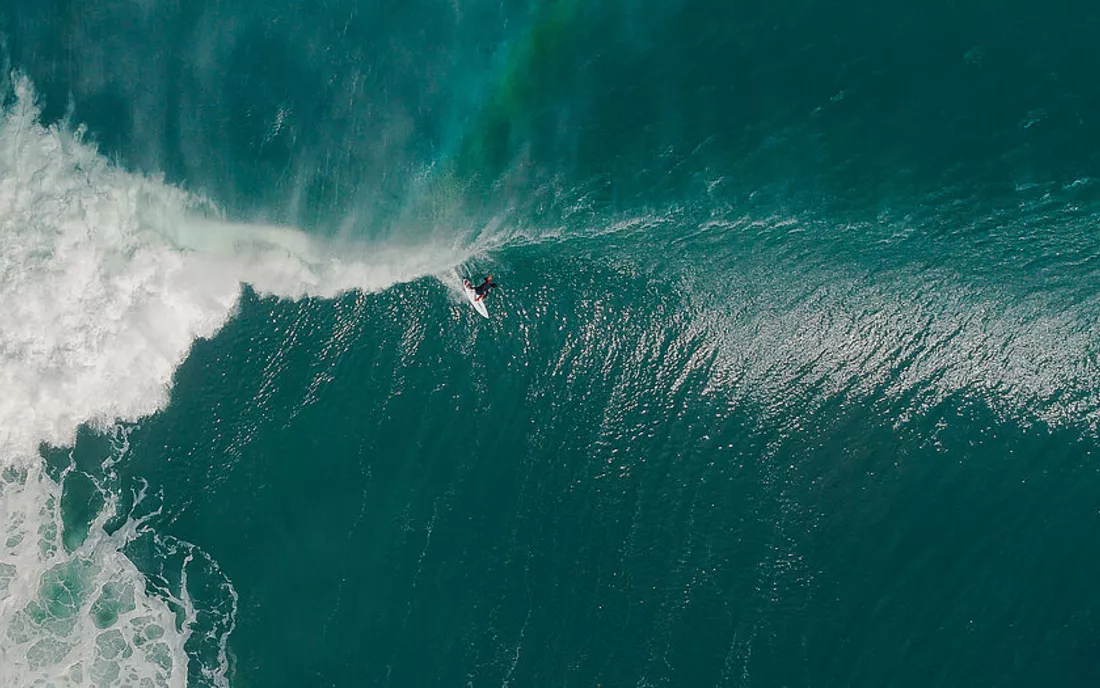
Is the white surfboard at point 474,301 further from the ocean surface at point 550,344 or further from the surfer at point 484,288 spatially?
the ocean surface at point 550,344

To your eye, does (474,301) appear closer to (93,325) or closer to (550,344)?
(550,344)

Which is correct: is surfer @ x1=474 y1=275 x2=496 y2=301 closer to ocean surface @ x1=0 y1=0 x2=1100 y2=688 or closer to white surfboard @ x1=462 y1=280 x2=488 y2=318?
white surfboard @ x1=462 y1=280 x2=488 y2=318

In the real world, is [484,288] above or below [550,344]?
above

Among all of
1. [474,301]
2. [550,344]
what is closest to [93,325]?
[474,301]

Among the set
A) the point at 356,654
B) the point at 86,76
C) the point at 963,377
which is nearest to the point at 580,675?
the point at 356,654

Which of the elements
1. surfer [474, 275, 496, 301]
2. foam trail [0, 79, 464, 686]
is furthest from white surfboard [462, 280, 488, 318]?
foam trail [0, 79, 464, 686]

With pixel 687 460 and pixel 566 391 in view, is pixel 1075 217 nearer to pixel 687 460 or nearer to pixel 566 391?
pixel 687 460
